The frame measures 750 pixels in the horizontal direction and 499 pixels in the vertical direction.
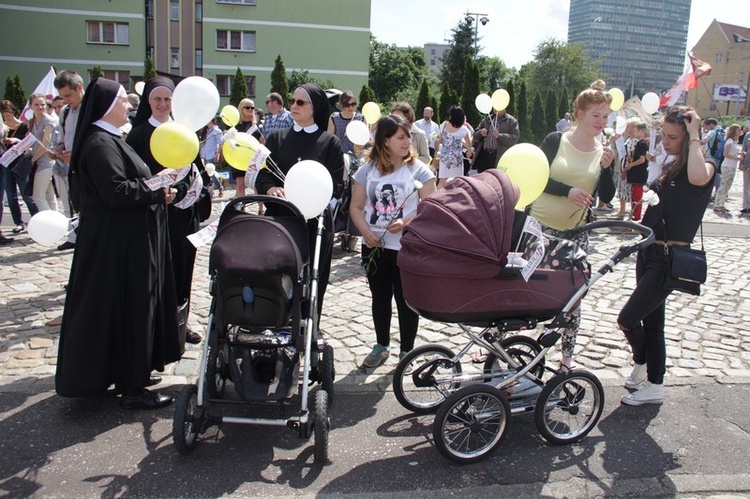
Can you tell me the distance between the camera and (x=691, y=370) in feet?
15.8

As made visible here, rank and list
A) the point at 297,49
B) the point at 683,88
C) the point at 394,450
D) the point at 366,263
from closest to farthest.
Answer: the point at 394,450 → the point at 366,263 → the point at 683,88 → the point at 297,49

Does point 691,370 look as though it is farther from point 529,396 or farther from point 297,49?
point 297,49

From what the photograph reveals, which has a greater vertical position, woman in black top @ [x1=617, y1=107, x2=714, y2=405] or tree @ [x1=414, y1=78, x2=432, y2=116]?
tree @ [x1=414, y1=78, x2=432, y2=116]

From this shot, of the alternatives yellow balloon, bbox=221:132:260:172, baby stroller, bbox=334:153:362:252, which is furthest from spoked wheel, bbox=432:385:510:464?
baby stroller, bbox=334:153:362:252

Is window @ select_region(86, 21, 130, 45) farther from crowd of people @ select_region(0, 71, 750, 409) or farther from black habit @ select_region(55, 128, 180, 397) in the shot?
black habit @ select_region(55, 128, 180, 397)

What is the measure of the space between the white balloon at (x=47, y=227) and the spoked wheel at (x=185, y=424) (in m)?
1.50

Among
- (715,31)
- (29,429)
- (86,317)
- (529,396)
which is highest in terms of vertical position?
(715,31)

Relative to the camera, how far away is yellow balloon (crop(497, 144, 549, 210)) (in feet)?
12.2

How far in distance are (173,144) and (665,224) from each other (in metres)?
3.23

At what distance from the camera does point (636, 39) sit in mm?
129125

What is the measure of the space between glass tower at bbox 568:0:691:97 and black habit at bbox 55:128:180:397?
13273 cm

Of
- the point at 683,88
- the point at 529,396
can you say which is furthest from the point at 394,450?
the point at 683,88

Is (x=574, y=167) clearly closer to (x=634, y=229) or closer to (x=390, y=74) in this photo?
(x=634, y=229)

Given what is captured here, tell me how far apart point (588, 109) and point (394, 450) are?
8.73 ft
